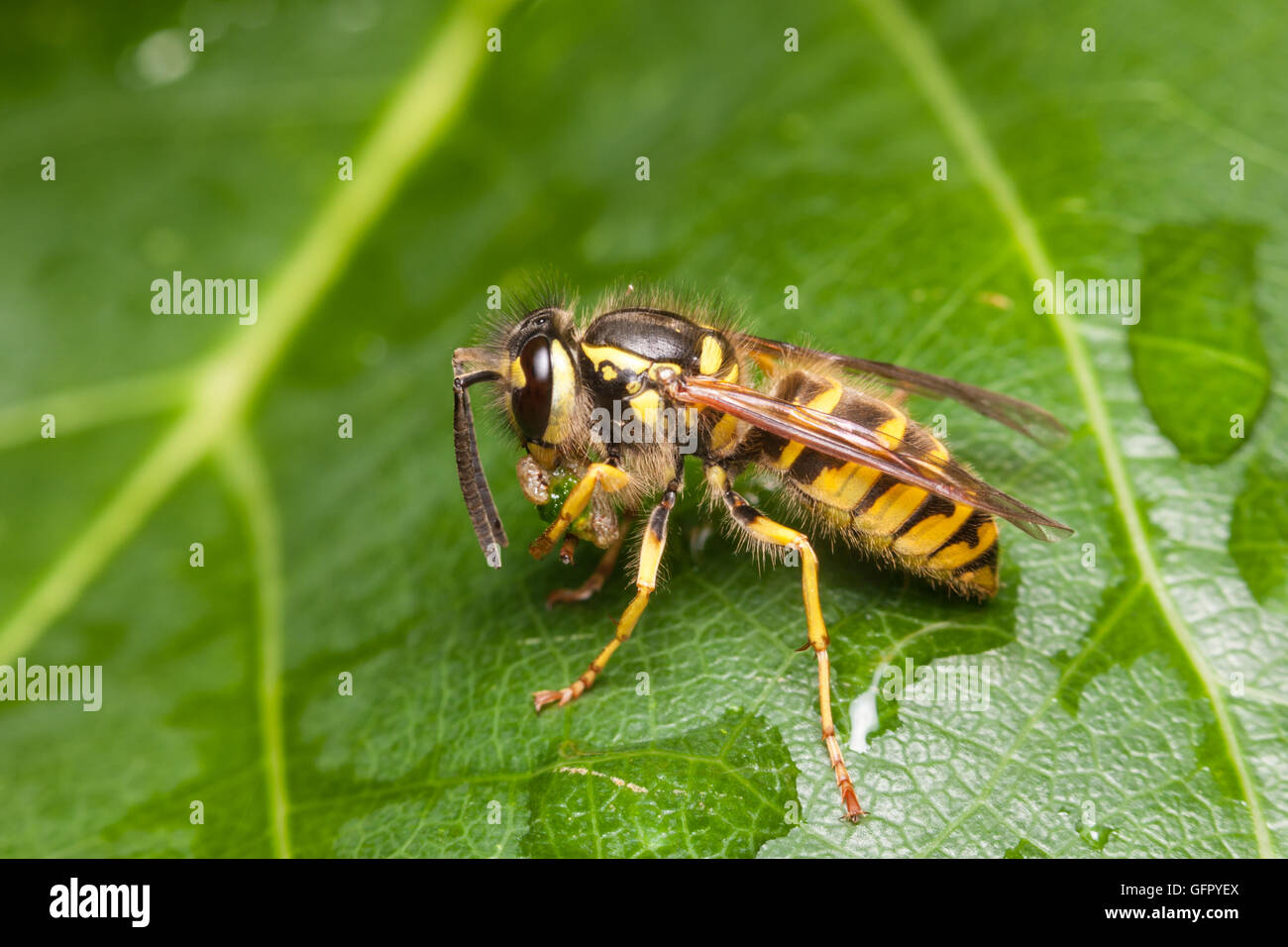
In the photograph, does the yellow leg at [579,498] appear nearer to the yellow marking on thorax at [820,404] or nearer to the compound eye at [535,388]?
the compound eye at [535,388]

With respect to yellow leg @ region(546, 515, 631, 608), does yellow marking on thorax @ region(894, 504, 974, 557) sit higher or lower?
higher

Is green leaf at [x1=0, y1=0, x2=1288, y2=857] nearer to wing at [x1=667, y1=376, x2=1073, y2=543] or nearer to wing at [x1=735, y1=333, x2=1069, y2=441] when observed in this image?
wing at [x1=735, y1=333, x2=1069, y2=441]

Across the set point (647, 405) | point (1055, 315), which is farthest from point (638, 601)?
point (1055, 315)

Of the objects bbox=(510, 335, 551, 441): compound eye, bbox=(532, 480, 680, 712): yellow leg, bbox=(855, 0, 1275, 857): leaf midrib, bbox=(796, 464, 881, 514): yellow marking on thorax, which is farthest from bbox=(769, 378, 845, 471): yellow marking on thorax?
bbox=(510, 335, 551, 441): compound eye

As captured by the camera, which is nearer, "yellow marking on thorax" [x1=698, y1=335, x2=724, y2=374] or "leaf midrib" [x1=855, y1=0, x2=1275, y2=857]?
"leaf midrib" [x1=855, y1=0, x2=1275, y2=857]

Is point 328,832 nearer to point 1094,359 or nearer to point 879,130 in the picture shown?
point 1094,359

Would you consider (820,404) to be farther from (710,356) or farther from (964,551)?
(964,551)

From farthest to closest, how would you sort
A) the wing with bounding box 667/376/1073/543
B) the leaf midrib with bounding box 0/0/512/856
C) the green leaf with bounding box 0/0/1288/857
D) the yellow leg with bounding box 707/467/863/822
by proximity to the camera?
the leaf midrib with bounding box 0/0/512/856, the wing with bounding box 667/376/1073/543, the green leaf with bounding box 0/0/1288/857, the yellow leg with bounding box 707/467/863/822
